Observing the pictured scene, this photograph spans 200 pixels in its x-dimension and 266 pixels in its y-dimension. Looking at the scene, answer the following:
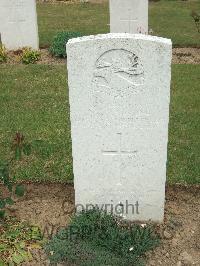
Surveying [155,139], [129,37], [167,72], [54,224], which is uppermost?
[129,37]

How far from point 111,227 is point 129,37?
5.88ft

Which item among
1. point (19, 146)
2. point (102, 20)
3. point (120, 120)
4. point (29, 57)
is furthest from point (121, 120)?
point (102, 20)

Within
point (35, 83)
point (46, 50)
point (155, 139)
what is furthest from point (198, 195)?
point (46, 50)

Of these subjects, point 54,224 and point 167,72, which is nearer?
point 167,72

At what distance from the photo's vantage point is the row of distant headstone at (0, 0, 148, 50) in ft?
35.6

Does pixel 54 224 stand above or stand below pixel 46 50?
below

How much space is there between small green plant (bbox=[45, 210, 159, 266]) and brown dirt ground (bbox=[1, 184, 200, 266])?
151mm

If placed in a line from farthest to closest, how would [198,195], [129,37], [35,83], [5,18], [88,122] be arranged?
[5,18], [35,83], [198,195], [88,122], [129,37]

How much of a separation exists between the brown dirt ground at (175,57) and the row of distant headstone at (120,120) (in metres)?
6.21

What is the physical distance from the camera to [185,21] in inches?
554

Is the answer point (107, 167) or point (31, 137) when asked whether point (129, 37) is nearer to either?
point (107, 167)

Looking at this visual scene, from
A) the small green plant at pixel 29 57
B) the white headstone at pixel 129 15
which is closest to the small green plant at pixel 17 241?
the small green plant at pixel 29 57

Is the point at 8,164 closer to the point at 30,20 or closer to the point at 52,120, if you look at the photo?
the point at 52,120

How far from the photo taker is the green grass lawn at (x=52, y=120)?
6075 millimetres
